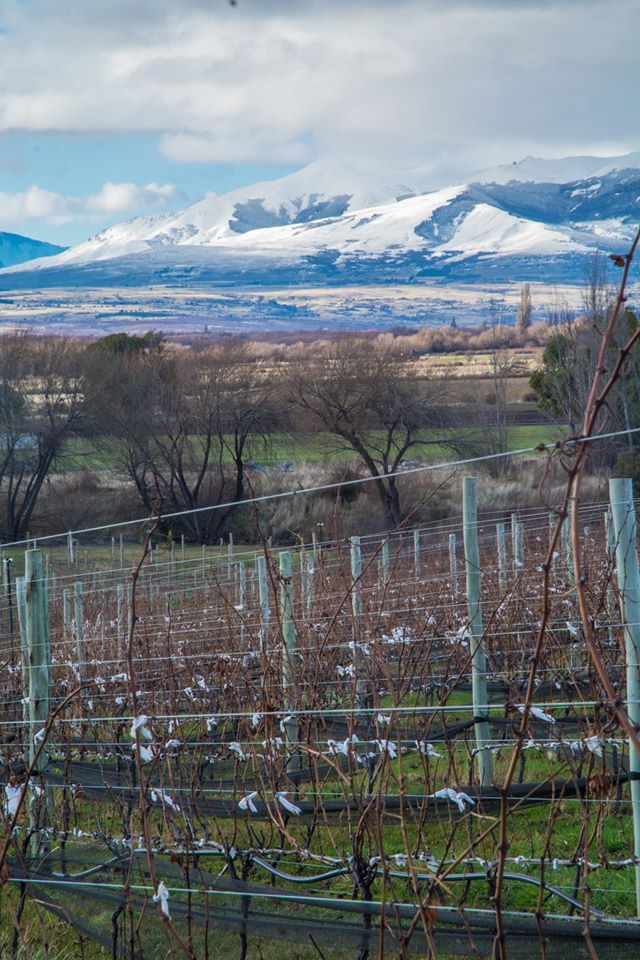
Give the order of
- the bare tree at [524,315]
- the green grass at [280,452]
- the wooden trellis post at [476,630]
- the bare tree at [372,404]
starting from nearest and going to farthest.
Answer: the wooden trellis post at [476,630] < the bare tree at [372,404] < the green grass at [280,452] < the bare tree at [524,315]

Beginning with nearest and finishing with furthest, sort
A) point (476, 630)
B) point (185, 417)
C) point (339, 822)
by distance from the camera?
point (339, 822) < point (476, 630) < point (185, 417)

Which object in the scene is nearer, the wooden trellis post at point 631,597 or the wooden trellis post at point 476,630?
the wooden trellis post at point 631,597

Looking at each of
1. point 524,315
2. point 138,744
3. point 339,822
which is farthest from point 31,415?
point 524,315

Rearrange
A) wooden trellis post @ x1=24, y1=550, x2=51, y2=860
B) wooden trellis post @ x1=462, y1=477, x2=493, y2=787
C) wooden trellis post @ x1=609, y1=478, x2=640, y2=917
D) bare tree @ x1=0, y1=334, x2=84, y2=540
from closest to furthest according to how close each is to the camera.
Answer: wooden trellis post @ x1=609, y1=478, x2=640, y2=917, wooden trellis post @ x1=24, y1=550, x2=51, y2=860, wooden trellis post @ x1=462, y1=477, x2=493, y2=787, bare tree @ x1=0, y1=334, x2=84, y2=540

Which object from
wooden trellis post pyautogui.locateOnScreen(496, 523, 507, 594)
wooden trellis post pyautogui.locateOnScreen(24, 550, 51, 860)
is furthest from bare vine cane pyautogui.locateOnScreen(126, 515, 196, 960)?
wooden trellis post pyautogui.locateOnScreen(496, 523, 507, 594)

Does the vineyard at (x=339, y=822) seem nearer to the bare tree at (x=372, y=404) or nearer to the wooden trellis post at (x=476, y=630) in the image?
the wooden trellis post at (x=476, y=630)

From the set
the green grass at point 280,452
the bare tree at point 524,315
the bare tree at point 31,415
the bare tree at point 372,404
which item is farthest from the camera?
the bare tree at point 524,315

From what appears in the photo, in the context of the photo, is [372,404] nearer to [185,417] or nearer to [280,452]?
[280,452]

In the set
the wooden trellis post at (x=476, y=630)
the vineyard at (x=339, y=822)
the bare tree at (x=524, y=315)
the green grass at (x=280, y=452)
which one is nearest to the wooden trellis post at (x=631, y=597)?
the vineyard at (x=339, y=822)

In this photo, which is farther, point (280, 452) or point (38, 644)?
point (280, 452)

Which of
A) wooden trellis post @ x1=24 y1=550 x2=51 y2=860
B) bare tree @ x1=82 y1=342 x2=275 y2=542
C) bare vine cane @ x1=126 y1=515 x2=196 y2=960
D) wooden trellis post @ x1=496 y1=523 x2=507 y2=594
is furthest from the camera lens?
bare tree @ x1=82 y1=342 x2=275 y2=542

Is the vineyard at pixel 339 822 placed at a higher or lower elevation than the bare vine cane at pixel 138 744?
lower

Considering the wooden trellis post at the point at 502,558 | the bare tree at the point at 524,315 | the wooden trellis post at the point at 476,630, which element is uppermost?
the bare tree at the point at 524,315

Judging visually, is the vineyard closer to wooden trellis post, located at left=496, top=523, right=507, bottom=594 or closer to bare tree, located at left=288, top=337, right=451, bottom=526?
wooden trellis post, located at left=496, top=523, right=507, bottom=594
